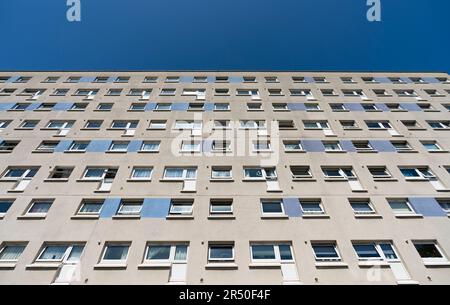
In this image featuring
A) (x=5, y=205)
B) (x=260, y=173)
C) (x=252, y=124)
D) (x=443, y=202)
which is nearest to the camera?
(x=5, y=205)

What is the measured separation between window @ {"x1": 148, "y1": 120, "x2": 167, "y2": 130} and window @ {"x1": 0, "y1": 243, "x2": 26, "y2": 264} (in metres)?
10.5

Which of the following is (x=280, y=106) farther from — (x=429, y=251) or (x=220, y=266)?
(x=220, y=266)

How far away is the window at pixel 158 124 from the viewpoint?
21000mm

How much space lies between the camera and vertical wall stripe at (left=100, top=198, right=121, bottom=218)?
14.6m

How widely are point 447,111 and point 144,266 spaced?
77.8ft

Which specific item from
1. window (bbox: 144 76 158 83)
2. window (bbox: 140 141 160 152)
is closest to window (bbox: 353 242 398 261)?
window (bbox: 140 141 160 152)

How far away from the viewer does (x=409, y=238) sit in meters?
13.4

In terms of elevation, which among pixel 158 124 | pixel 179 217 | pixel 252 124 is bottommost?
pixel 179 217

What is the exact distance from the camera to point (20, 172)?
57.0 feet

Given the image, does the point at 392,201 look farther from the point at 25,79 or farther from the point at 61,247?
the point at 25,79

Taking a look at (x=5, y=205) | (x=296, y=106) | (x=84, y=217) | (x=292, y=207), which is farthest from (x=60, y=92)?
(x=292, y=207)

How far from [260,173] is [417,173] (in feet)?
29.9

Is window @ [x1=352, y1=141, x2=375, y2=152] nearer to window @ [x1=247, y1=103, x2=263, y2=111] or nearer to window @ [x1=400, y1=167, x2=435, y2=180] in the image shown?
window @ [x1=400, y1=167, x2=435, y2=180]

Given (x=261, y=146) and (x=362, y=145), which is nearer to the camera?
(x=261, y=146)
